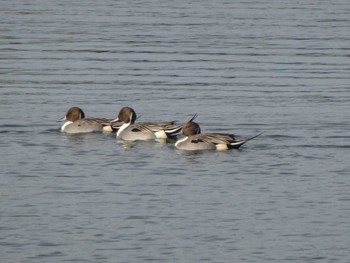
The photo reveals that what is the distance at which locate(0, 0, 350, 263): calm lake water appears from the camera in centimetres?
1631

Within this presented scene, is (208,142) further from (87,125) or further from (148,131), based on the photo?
(87,125)

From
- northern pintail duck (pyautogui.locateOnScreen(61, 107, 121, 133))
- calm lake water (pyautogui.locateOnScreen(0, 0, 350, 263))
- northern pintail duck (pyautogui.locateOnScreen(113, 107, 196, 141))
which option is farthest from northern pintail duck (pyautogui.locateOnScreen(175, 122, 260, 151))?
northern pintail duck (pyautogui.locateOnScreen(61, 107, 121, 133))

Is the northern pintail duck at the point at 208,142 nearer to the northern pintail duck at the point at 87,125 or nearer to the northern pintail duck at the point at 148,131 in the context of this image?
the northern pintail duck at the point at 148,131

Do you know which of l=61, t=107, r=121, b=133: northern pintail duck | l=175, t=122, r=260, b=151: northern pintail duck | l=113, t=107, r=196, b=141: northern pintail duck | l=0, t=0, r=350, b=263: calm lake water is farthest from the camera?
l=61, t=107, r=121, b=133: northern pintail duck

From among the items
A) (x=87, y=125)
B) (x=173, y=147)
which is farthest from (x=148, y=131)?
(x=87, y=125)

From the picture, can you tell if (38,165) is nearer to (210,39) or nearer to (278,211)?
(278,211)

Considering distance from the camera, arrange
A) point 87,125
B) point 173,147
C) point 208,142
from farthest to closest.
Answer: point 87,125
point 173,147
point 208,142

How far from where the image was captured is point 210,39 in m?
37.5

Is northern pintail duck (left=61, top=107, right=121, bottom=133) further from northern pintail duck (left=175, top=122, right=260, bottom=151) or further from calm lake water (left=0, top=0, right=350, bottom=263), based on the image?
northern pintail duck (left=175, top=122, right=260, bottom=151)

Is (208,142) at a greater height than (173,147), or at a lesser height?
greater

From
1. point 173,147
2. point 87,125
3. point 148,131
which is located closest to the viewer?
point 173,147

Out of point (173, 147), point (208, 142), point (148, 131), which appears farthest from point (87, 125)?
point (208, 142)

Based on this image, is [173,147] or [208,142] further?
[173,147]

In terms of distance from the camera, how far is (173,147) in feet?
74.2
